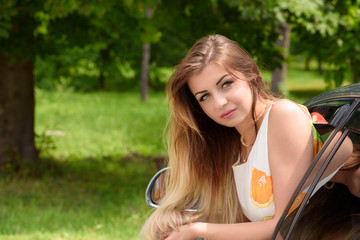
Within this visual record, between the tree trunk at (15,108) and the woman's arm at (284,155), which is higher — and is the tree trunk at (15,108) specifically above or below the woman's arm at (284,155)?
below

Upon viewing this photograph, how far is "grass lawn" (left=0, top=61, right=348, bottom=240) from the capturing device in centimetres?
508

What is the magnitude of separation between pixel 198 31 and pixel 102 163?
3581 millimetres

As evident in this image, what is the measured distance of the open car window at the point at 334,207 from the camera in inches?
65.6

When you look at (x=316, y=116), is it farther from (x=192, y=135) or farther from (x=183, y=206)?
(x=183, y=206)

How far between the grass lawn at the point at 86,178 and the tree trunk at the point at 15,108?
1.42 ft

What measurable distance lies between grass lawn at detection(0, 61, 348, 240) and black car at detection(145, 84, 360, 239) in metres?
1.45

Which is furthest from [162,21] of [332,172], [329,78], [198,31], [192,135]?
[332,172]

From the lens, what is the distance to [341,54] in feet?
21.0

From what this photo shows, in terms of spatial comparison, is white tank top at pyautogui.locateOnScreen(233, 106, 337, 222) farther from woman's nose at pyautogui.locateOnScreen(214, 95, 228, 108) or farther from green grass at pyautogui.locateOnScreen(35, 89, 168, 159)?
green grass at pyautogui.locateOnScreen(35, 89, 168, 159)

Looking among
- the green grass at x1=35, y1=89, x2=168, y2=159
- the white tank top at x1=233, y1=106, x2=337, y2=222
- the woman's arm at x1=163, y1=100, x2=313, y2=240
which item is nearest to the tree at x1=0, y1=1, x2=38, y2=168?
the green grass at x1=35, y1=89, x2=168, y2=159

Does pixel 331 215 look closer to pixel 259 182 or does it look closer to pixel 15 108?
pixel 259 182

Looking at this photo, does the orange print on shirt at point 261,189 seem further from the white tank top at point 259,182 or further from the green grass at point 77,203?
the green grass at point 77,203

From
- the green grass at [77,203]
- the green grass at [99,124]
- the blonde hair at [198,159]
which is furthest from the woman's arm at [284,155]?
the green grass at [99,124]

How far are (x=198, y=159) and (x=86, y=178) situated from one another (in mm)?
5557
